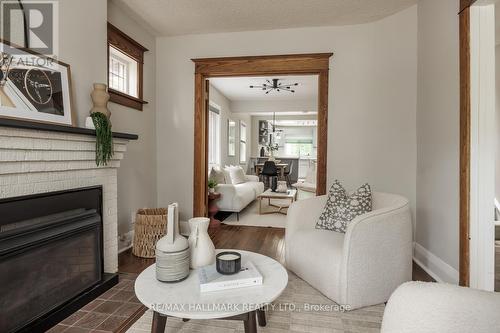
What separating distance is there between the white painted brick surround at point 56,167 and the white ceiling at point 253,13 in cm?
151

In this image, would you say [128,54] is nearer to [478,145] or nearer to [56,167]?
[56,167]

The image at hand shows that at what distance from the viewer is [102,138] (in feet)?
6.73

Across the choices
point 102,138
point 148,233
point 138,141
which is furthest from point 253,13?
point 148,233

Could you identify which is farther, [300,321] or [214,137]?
[214,137]

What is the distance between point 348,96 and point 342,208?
152cm

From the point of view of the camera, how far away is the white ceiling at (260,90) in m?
5.54

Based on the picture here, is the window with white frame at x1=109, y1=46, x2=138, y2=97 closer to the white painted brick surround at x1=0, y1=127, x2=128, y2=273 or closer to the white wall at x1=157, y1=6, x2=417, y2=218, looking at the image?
the white wall at x1=157, y1=6, x2=417, y2=218

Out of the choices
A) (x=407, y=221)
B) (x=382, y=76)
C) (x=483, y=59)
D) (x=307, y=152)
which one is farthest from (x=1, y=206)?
(x=307, y=152)

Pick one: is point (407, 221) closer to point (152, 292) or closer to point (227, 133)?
point (152, 292)

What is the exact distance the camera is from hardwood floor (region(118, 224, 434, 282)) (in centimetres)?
254

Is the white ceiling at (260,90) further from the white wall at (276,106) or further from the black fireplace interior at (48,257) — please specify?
the black fireplace interior at (48,257)

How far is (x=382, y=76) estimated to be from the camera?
10.2 ft

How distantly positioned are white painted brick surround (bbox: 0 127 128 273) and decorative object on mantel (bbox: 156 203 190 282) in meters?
0.94

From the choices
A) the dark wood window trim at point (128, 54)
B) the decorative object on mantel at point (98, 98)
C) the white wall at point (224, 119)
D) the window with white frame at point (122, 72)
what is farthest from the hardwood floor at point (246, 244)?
the white wall at point (224, 119)
